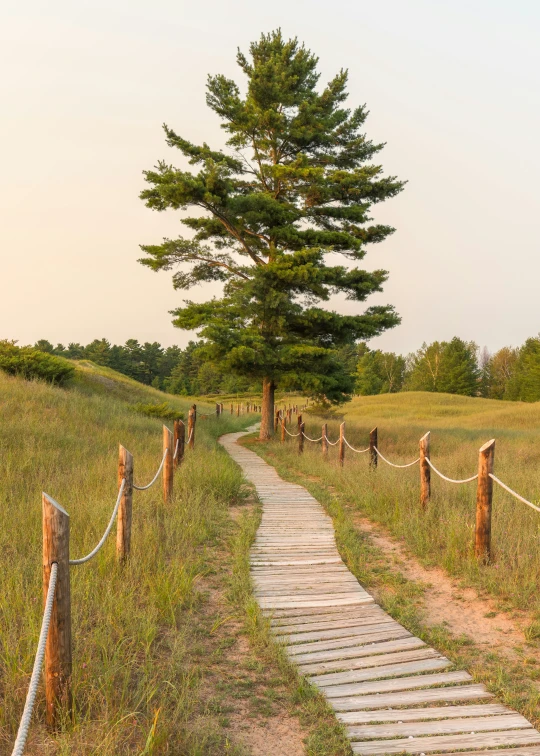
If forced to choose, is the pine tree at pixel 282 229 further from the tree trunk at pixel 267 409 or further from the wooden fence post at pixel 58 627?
the wooden fence post at pixel 58 627

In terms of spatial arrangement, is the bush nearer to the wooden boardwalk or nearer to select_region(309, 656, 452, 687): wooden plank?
the wooden boardwalk

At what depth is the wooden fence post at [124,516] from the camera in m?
5.61

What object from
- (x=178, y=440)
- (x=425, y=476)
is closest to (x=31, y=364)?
(x=178, y=440)

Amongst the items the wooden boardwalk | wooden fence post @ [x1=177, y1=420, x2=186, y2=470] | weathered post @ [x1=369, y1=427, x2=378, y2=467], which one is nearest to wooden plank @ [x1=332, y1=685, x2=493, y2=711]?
the wooden boardwalk

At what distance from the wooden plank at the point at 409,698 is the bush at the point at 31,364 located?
692 inches

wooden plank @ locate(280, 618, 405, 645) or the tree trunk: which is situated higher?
the tree trunk

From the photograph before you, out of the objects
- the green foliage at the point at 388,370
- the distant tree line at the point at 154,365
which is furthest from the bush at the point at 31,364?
the green foliage at the point at 388,370

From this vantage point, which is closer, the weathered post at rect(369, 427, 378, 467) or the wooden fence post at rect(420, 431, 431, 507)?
the wooden fence post at rect(420, 431, 431, 507)

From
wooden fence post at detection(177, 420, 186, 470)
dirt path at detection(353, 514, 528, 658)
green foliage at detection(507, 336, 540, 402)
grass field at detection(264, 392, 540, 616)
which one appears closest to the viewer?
dirt path at detection(353, 514, 528, 658)

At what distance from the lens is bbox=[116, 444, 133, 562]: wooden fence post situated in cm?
561

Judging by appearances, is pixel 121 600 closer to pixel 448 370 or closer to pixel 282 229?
pixel 282 229

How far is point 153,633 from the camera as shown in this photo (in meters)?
4.05

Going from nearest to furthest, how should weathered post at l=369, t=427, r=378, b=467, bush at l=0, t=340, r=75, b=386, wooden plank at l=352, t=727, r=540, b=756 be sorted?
wooden plank at l=352, t=727, r=540, b=756 → weathered post at l=369, t=427, r=378, b=467 → bush at l=0, t=340, r=75, b=386

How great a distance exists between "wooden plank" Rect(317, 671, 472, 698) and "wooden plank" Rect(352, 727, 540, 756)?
0.55m
